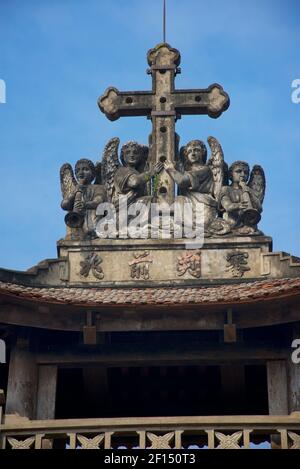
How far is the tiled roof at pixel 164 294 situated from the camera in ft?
102

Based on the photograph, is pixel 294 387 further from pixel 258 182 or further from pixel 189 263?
pixel 258 182

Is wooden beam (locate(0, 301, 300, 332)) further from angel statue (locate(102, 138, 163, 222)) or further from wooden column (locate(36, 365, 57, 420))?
angel statue (locate(102, 138, 163, 222))

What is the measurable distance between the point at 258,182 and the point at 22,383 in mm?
6508

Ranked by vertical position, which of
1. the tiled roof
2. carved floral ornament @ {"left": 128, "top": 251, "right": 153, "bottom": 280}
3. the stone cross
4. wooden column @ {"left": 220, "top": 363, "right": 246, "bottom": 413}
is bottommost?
wooden column @ {"left": 220, "top": 363, "right": 246, "bottom": 413}

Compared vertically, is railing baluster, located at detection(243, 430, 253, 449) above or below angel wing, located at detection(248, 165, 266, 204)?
below

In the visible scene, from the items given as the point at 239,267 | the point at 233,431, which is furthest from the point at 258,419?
the point at 239,267

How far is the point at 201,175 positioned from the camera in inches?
1391

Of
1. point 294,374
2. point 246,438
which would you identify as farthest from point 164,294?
point 246,438

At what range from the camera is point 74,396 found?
111ft

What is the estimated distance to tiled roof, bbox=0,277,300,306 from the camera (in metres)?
31.2

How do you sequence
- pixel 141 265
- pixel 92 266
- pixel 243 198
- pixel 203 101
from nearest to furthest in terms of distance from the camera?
pixel 141 265 < pixel 92 266 < pixel 243 198 < pixel 203 101

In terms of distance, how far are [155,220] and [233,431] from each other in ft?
21.4

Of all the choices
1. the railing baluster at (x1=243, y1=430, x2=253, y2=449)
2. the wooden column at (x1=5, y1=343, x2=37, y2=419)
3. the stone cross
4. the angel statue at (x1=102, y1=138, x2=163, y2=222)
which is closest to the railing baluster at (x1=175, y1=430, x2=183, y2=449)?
the railing baluster at (x1=243, y1=430, x2=253, y2=449)
